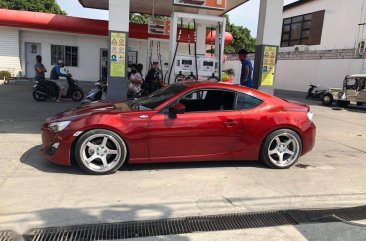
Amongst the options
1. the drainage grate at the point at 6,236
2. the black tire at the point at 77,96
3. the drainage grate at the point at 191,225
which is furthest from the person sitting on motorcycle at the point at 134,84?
the drainage grate at the point at 6,236

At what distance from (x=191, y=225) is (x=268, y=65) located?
6.54m

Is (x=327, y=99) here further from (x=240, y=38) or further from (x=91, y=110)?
(x=240, y=38)

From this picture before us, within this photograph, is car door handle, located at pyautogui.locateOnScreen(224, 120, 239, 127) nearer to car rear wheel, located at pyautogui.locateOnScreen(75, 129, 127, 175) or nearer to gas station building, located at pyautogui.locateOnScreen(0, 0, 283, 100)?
car rear wheel, located at pyautogui.locateOnScreen(75, 129, 127, 175)

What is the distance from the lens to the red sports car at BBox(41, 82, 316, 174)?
16.3 ft

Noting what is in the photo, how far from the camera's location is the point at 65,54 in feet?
70.5

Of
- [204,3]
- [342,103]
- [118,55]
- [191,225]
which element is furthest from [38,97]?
[342,103]

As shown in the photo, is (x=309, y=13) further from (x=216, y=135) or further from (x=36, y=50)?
(x=216, y=135)

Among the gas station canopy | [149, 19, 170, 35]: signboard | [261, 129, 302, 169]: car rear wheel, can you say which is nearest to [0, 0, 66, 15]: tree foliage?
the gas station canopy

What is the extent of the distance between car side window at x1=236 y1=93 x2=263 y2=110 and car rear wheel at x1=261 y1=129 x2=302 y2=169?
56 cm

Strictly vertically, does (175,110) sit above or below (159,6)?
below

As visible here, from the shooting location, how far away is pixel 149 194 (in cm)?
439

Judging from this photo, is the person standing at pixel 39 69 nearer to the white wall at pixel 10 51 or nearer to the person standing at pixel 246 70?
the person standing at pixel 246 70

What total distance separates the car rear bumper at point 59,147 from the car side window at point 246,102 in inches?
103

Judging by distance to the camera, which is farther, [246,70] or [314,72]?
[314,72]
